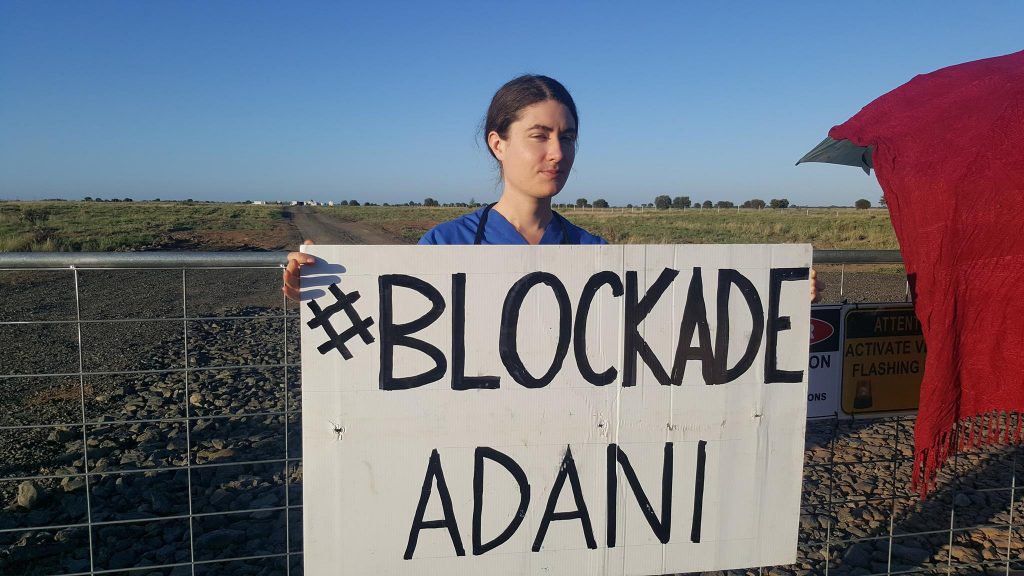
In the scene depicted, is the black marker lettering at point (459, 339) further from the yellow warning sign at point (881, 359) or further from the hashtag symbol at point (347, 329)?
the yellow warning sign at point (881, 359)

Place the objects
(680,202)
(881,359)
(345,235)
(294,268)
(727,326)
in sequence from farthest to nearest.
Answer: (680,202) < (345,235) < (881,359) < (727,326) < (294,268)

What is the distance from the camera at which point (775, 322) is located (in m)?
2.30

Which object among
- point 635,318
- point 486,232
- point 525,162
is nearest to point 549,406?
point 635,318

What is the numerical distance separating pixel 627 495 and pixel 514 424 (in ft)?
1.50

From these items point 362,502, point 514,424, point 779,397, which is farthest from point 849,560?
point 362,502

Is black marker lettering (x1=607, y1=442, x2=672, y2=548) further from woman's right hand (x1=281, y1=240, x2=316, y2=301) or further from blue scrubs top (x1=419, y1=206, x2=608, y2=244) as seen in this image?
woman's right hand (x1=281, y1=240, x2=316, y2=301)

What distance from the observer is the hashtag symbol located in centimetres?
212

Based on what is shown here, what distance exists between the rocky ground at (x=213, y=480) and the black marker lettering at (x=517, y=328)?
2.61 feet

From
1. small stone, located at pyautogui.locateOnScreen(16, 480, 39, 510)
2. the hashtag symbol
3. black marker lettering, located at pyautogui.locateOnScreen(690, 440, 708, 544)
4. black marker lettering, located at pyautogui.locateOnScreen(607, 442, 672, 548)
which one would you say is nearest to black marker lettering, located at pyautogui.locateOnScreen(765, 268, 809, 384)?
black marker lettering, located at pyautogui.locateOnScreen(690, 440, 708, 544)

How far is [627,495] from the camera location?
2271 millimetres

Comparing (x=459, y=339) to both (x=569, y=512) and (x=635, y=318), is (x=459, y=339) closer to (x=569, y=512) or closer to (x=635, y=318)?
(x=635, y=318)

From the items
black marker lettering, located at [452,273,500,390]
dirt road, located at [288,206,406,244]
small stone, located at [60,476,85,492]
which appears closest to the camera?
black marker lettering, located at [452,273,500,390]

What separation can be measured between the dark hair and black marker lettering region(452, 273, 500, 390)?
546 millimetres

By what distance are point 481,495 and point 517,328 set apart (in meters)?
0.55
